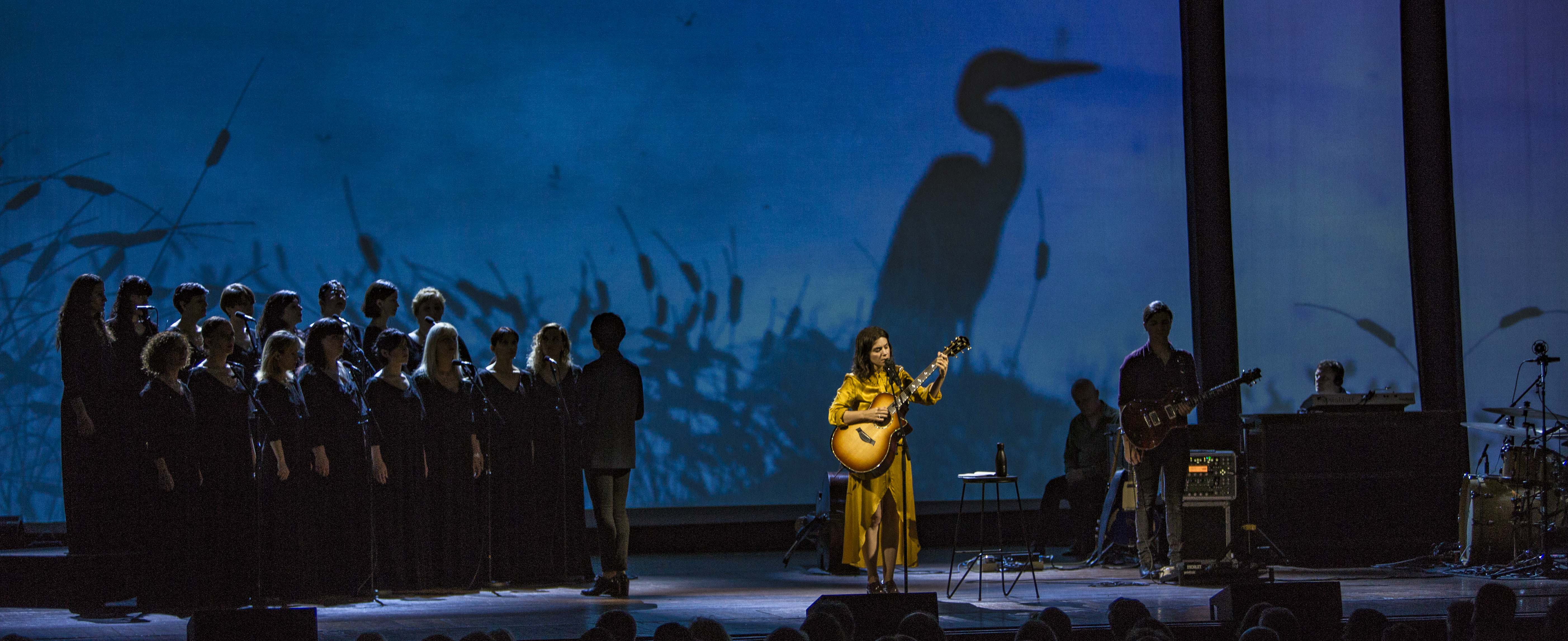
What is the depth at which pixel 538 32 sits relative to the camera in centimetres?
868

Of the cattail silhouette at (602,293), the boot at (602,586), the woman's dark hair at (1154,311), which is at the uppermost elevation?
the cattail silhouette at (602,293)

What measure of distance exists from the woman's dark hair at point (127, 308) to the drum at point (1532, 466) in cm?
710

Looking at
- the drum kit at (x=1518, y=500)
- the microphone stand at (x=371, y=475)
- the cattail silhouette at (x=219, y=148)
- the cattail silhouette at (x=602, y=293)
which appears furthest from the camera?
the cattail silhouette at (x=602, y=293)

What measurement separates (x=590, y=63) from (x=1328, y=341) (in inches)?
215

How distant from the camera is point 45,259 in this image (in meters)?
7.94

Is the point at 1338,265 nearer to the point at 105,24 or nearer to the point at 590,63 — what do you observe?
the point at 590,63

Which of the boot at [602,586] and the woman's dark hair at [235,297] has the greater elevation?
the woman's dark hair at [235,297]

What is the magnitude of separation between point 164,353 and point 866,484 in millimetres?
3102

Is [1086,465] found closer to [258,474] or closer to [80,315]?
[258,474]

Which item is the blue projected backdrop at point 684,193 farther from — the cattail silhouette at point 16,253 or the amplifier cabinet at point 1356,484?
the amplifier cabinet at point 1356,484

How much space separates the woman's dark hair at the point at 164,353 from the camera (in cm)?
588

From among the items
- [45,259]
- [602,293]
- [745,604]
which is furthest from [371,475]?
[45,259]

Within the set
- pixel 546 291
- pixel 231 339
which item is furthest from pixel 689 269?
pixel 231 339

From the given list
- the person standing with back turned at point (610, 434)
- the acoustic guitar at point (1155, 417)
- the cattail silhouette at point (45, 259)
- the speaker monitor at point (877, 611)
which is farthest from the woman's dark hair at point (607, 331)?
the cattail silhouette at point (45, 259)
